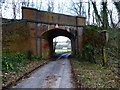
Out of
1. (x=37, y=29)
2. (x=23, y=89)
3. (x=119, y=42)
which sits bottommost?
(x=23, y=89)

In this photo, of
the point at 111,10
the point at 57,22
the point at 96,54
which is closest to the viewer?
the point at 96,54

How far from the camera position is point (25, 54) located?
21.1m

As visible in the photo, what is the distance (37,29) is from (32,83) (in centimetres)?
1292

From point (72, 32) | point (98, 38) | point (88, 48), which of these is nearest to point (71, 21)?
point (72, 32)

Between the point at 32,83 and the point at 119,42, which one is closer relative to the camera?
the point at 32,83

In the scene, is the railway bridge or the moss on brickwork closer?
the moss on brickwork

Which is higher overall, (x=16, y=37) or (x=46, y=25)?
(x=46, y=25)

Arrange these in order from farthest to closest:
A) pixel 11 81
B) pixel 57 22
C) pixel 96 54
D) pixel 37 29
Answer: pixel 57 22 < pixel 37 29 < pixel 96 54 < pixel 11 81

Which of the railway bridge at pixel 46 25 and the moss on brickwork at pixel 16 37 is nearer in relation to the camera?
the moss on brickwork at pixel 16 37

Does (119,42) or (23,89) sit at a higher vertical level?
(119,42)

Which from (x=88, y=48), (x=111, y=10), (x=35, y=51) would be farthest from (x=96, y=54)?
(x=111, y=10)

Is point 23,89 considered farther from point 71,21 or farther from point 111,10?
point 111,10

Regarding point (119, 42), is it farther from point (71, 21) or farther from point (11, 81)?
point (11, 81)

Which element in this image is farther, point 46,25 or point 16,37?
point 46,25
